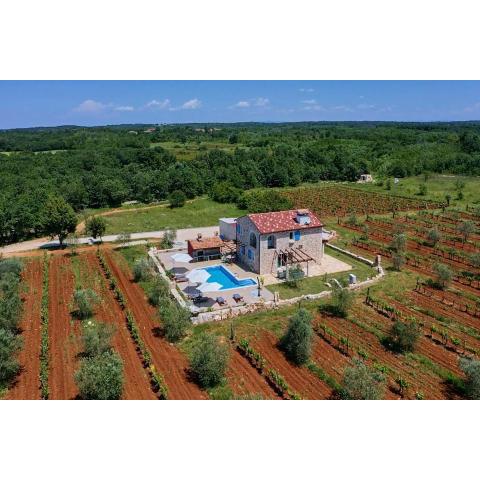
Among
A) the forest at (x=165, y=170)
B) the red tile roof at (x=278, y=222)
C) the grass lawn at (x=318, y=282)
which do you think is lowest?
the grass lawn at (x=318, y=282)

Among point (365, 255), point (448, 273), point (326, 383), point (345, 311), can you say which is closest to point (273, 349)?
point (326, 383)

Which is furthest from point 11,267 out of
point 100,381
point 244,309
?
point 100,381

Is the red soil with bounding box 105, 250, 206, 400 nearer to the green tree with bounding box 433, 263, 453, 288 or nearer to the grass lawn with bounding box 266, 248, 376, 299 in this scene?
the grass lawn with bounding box 266, 248, 376, 299

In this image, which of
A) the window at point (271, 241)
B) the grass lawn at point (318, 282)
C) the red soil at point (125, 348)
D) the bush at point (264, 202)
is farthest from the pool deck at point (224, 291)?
the bush at point (264, 202)

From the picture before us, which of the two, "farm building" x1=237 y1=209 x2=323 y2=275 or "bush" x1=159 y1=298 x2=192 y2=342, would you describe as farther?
"farm building" x1=237 y1=209 x2=323 y2=275

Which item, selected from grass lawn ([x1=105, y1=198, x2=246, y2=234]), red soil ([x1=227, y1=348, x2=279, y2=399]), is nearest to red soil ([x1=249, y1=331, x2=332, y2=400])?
red soil ([x1=227, y1=348, x2=279, y2=399])

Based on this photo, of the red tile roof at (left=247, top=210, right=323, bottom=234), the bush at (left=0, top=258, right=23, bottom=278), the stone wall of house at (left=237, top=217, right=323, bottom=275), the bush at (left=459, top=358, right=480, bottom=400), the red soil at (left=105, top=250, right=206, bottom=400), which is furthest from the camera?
the stone wall of house at (left=237, top=217, right=323, bottom=275)

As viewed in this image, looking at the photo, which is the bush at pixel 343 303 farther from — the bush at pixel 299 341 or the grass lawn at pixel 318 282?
the bush at pixel 299 341
